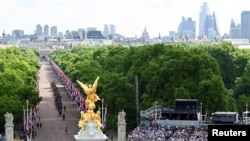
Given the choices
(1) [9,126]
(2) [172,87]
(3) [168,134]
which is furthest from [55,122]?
(3) [168,134]

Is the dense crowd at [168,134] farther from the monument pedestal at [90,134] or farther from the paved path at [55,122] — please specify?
the monument pedestal at [90,134]

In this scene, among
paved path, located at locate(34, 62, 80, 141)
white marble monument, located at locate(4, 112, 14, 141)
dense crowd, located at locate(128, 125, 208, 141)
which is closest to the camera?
dense crowd, located at locate(128, 125, 208, 141)

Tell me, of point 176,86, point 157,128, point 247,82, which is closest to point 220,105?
point 176,86

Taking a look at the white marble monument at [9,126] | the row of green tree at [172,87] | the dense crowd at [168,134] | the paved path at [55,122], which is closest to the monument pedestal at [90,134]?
the dense crowd at [168,134]

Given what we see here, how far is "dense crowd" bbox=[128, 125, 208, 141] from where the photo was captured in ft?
173

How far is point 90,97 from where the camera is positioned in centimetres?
3133

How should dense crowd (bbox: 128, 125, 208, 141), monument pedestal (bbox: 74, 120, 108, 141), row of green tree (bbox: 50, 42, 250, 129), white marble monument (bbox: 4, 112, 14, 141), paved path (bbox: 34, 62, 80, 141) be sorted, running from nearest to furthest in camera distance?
monument pedestal (bbox: 74, 120, 108, 141) < dense crowd (bbox: 128, 125, 208, 141) < white marble monument (bbox: 4, 112, 14, 141) < row of green tree (bbox: 50, 42, 250, 129) < paved path (bbox: 34, 62, 80, 141)

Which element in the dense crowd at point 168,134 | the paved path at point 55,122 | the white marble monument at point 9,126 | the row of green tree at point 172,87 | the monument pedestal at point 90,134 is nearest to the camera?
the monument pedestal at point 90,134

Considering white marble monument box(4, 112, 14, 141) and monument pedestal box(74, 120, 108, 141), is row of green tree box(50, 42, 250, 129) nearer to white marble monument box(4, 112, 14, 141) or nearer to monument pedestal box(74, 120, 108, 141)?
white marble monument box(4, 112, 14, 141)

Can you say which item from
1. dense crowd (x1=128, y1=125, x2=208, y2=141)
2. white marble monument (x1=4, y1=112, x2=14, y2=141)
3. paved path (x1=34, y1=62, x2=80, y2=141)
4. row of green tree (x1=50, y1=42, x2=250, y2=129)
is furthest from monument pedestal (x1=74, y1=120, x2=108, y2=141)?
row of green tree (x1=50, y1=42, x2=250, y2=129)

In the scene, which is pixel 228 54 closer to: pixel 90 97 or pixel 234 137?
pixel 90 97

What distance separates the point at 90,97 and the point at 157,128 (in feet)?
85.4

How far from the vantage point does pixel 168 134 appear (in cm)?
5503

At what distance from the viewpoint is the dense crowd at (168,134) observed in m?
52.8
